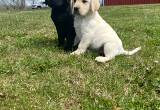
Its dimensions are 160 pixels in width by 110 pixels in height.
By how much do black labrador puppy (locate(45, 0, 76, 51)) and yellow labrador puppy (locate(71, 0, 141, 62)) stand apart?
206mm

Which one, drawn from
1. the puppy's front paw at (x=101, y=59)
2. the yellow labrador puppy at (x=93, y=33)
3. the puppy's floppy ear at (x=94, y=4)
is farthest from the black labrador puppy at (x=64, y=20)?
the puppy's front paw at (x=101, y=59)

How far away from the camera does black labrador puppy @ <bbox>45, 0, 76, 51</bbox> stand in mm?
7797

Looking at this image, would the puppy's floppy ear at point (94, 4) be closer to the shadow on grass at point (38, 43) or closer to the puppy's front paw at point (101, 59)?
the puppy's front paw at point (101, 59)

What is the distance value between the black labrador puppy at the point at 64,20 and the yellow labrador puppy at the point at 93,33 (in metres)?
0.21

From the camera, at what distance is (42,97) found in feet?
18.3

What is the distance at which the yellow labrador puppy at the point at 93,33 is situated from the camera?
299 inches

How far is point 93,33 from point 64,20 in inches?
24.9

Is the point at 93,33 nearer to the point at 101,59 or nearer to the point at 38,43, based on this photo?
the point at 101,59

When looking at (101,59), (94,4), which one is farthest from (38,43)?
(101,59)

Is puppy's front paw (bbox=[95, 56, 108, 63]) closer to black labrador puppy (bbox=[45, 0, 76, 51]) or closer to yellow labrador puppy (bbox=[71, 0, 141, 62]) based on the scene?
yellow labrador puppy (bbox=[71, 0, 141, 62])

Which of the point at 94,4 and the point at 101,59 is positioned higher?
the point at 94,4

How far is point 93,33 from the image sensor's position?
7758 mm

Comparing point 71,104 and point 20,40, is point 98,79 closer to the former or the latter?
point 71,104

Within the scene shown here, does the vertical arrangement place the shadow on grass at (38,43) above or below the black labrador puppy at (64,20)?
below
